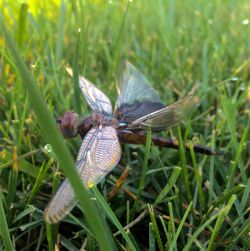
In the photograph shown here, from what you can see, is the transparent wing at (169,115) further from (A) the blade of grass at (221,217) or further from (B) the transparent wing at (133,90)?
(A) the blade of grass at (221,217)

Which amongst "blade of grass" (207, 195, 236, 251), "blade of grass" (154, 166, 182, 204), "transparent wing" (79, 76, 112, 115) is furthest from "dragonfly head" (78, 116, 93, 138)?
Result: "blade of grass" (207, 195, 236, 251)

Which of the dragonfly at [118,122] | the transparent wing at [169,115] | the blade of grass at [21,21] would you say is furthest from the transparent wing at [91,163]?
the blade of grass at [21,21]

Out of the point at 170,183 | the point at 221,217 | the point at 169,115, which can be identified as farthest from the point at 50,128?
the point at 169,115

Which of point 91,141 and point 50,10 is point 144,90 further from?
point 50,10

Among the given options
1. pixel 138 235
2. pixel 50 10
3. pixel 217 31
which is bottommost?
pixel 138 235

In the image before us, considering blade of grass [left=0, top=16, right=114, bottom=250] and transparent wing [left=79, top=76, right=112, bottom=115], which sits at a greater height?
blade of grass [left=0, top=16, right=114, bottom=250]

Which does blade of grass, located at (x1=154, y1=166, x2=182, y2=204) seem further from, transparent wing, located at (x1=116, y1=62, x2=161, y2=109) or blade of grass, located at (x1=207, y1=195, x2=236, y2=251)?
transparent wing, located at (x1=116, y1=62, x2=161, y2=109)

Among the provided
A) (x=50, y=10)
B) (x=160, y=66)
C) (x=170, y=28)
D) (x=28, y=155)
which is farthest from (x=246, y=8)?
(x=28, y=155)
